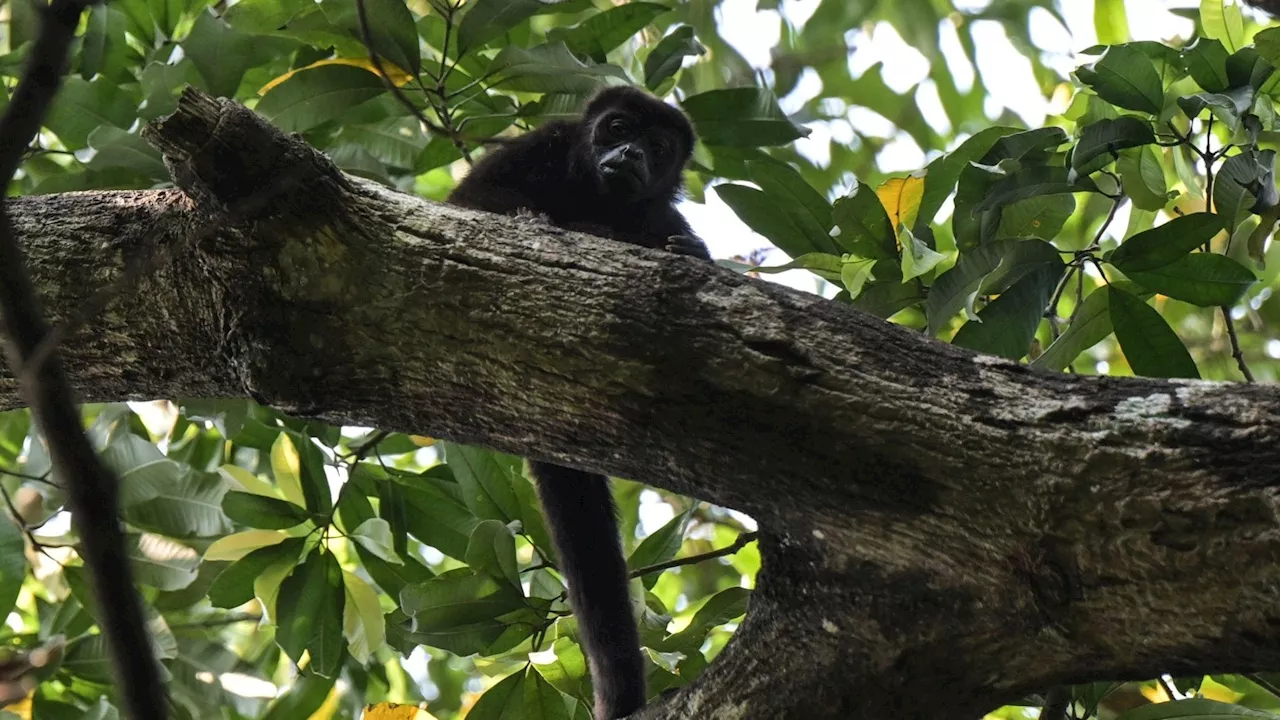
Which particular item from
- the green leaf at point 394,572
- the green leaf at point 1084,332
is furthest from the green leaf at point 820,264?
the green leaf at point 394,572

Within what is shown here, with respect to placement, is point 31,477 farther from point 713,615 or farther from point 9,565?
point 713,615

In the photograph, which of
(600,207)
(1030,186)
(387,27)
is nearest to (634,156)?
(600,207)

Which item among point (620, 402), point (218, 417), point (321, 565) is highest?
point (218, 417)

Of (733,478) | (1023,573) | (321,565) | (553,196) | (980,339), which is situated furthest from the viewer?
(553,196)

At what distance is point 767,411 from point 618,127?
8.24ft

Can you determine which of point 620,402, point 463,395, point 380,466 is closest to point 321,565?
point 380,466

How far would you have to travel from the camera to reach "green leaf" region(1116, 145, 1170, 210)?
2.34 metres

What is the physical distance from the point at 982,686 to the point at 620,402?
61 centimetres

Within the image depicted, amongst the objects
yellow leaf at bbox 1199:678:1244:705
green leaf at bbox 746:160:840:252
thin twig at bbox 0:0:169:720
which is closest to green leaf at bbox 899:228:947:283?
green leaf at bbox 746:160:840:252

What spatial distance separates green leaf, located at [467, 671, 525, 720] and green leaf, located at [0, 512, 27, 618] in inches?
46.9

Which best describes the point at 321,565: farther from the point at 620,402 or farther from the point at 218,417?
the point at 620,402

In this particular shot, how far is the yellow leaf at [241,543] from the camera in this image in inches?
109

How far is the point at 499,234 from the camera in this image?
5.98 feet

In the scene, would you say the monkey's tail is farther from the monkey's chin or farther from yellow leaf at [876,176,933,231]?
the monkey's chin
